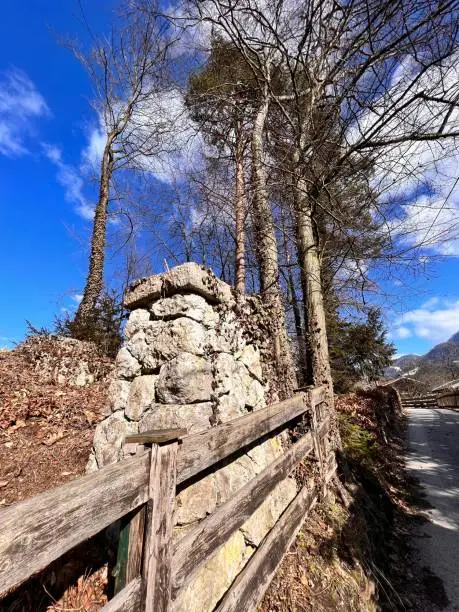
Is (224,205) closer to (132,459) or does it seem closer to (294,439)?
(294,439)

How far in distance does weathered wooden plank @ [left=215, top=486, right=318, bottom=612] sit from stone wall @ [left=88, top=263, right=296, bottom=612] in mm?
173

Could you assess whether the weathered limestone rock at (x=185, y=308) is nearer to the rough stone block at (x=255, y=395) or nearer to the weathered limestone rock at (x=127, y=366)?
the weathered limestone rock at (x=127, y=366)

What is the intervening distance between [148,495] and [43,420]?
407 centimetres

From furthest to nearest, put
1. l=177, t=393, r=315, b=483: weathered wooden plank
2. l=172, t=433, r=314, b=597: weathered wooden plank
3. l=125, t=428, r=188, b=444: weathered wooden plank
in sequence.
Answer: l=177, t=393, r=315, b=483: weathered wooden plank, l=172, t=433, r=314, b=597: weathered wooden plank, l=125, t=428, r=188, b=444: weathered wooden plank

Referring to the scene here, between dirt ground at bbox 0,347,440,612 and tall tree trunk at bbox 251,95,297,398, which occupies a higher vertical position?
tall tree trunk at bbox 251,95,297,398

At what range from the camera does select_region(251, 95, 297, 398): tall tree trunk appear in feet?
15.2

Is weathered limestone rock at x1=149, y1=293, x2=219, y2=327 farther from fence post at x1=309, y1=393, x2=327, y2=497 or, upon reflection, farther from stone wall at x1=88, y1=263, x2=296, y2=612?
fence post at x1=309, y1=393, x2=327, y2=497

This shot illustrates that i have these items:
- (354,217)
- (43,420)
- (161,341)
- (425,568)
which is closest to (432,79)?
(354,217)

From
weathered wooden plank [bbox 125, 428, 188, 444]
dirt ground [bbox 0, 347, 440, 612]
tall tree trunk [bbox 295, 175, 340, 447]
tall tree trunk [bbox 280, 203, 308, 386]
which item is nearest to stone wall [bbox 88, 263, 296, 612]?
dirt ground [bbox 0, 347, 440, 612]

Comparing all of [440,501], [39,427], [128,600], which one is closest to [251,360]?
[128,600]

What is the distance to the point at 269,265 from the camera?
527cm

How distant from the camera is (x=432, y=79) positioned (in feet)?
9.93

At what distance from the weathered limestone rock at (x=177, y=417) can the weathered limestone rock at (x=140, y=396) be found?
83 millimetres

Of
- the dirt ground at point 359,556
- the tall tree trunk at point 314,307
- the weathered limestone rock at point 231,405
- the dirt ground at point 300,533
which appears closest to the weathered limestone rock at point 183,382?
the weathered limestone rock at point 231,405
